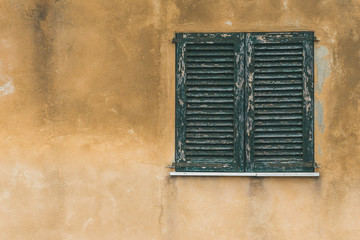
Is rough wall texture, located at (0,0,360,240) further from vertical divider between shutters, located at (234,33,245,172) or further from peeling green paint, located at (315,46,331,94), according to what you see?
vertical divider between shutters, located at (234,33,245,172)

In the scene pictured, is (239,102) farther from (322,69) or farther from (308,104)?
(322,69)

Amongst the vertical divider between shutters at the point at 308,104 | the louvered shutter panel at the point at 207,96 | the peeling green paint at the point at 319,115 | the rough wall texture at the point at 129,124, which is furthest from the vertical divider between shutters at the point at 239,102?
the peeling green paint at the point at 319,115

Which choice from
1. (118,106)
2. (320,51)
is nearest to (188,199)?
(118,106)

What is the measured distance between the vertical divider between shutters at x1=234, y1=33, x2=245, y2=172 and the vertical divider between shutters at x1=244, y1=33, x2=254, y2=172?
0.04 m

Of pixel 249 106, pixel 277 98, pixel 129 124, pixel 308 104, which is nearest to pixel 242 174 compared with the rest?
pixel 249 106

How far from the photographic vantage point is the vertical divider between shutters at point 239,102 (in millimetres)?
4383

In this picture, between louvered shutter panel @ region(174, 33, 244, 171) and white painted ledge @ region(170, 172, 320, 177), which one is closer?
white painted ledge @ region(170, 172, 320, 177)

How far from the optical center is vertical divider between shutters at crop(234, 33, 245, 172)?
4383mm

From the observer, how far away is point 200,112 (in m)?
4.43

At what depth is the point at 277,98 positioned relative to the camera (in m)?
4.40

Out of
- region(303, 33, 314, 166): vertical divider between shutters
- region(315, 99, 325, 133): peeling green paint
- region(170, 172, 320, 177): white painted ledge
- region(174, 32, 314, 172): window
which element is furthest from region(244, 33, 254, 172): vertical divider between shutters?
region(315, 99, 325, 133): peeling green paint

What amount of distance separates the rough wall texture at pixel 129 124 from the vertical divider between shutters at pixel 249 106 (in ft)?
0.54

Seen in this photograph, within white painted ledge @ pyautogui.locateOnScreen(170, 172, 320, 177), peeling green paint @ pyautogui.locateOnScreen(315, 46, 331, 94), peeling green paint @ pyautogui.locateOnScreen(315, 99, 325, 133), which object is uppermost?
peeling green paint @ pyautogui.locateOnScreen(315, 46, 331, 94)

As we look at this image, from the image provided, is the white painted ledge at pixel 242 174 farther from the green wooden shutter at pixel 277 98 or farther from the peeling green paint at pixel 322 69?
the peeling green paint at pixel 322 69
